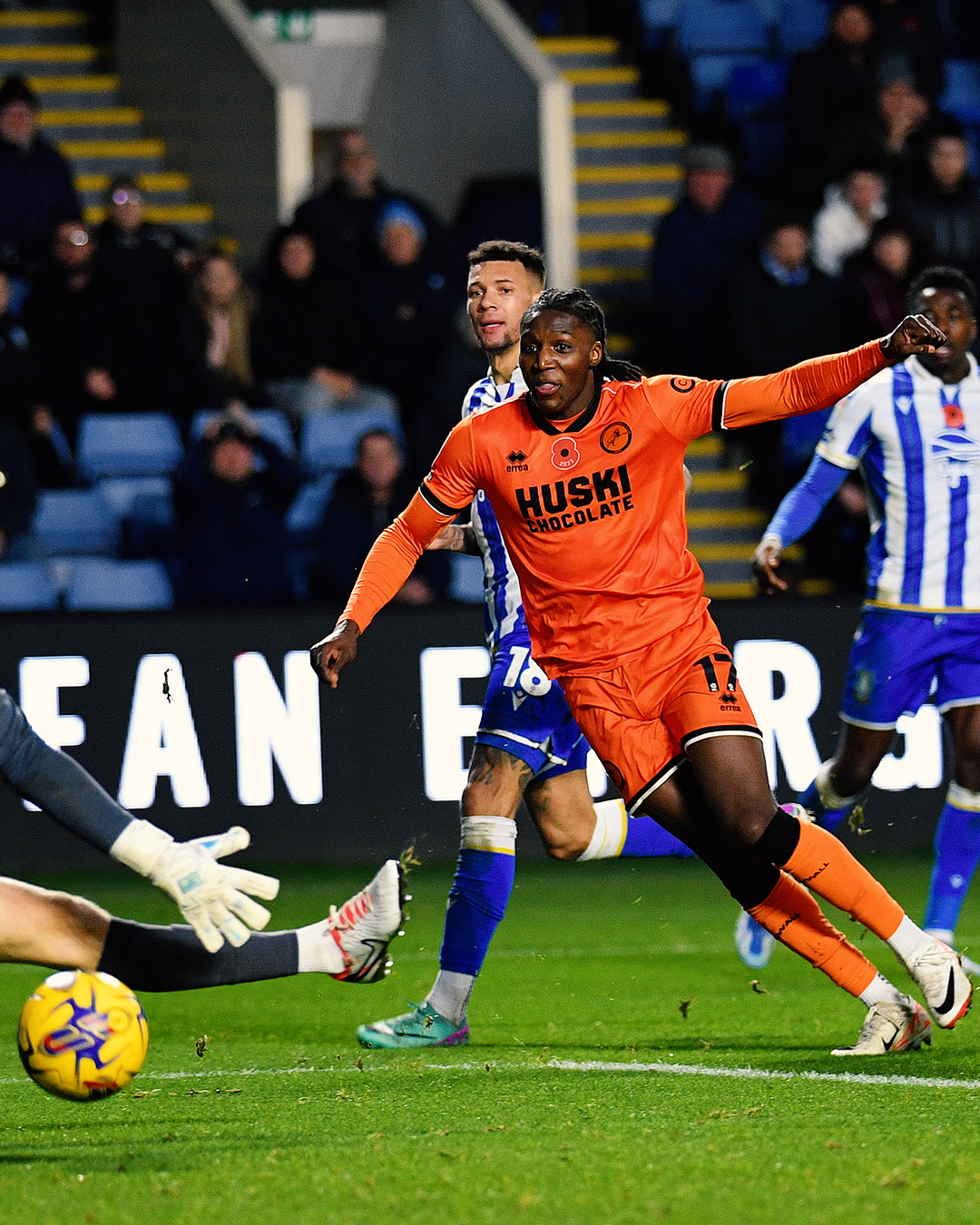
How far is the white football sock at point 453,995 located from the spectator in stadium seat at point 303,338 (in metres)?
6.37

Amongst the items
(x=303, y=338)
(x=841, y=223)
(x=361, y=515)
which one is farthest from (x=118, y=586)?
(x=841, y=223)

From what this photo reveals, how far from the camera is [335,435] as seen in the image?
11.9 meters

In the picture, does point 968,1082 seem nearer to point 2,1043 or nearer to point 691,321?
point 2,1043

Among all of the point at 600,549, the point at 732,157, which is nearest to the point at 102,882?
the point at 600,549

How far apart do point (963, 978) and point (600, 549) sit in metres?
1.39

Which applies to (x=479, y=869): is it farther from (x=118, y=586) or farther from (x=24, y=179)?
(x=24, y=179)

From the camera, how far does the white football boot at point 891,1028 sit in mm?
5430

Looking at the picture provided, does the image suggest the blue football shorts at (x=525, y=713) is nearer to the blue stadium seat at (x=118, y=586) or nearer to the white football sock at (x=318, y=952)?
the white football sock at (x=318, y=952)

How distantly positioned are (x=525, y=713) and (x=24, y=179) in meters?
7.64

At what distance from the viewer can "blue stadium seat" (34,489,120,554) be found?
1148cm

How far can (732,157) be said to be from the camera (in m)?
14.3

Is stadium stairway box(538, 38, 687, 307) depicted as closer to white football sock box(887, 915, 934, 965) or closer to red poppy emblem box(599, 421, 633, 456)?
red poppy emblem box(599, 421, 633, 456)

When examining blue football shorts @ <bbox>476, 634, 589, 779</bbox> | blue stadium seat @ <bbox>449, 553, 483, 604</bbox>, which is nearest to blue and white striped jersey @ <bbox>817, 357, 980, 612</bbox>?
blue football shorts @ <bbox>476, 634, 589, 779</bbox>

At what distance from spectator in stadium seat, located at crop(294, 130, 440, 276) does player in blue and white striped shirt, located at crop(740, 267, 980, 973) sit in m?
5.85
